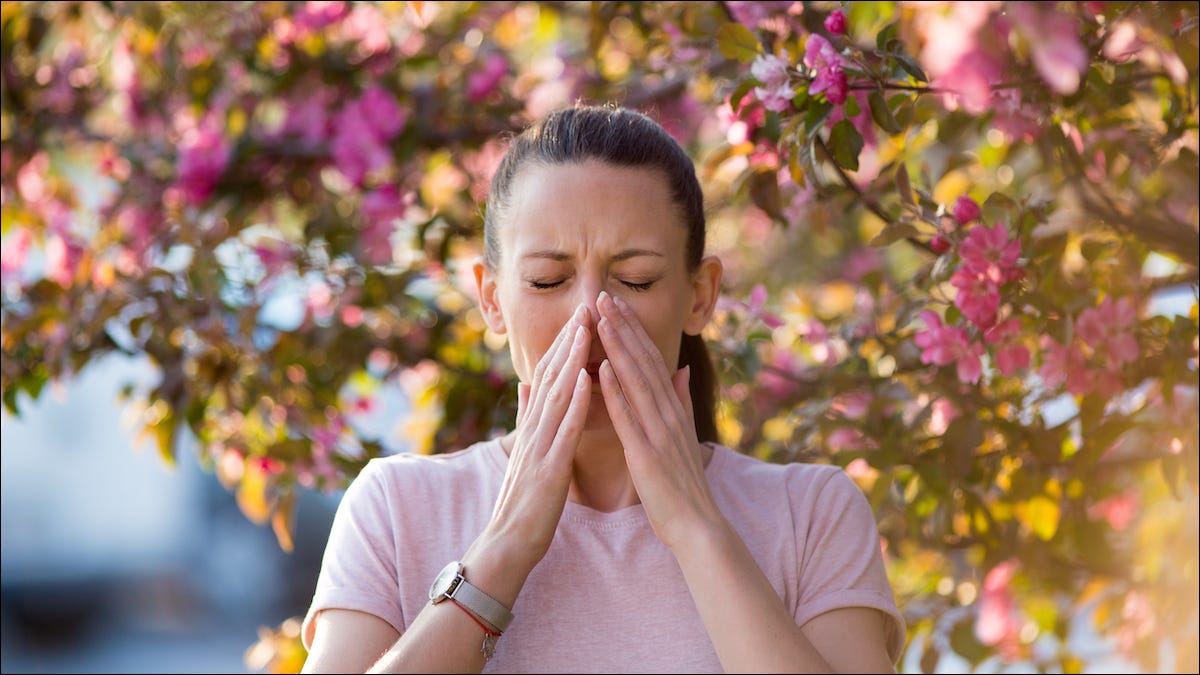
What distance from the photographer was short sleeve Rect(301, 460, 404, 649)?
170cm

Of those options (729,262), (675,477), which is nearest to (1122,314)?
Result: (675,477)

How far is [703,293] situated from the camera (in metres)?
2.00

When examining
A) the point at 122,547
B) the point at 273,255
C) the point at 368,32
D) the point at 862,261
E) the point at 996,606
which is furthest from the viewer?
the point at 122,547

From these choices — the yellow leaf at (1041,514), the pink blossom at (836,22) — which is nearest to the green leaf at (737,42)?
the pink blossom at (836,22)

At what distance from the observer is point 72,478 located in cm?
894

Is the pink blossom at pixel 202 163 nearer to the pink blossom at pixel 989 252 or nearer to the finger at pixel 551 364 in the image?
the finger at pixel 551 364

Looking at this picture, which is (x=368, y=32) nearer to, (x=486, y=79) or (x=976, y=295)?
(x=486, y=79)

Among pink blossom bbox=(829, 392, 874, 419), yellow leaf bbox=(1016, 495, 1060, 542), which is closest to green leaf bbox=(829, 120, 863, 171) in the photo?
pink blossom bbox=(829, 392, 874, 419)

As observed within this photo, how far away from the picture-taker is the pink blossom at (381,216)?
10.6 feet

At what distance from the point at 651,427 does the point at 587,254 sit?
0.26 metres

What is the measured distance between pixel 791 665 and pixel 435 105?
227cm

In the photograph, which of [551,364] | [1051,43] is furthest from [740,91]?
[1051,43]

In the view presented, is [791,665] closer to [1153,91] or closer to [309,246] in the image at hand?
[1153,91]

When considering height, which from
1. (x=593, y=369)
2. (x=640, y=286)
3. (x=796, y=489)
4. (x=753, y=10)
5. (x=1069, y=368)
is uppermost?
(x=753, y=10)
